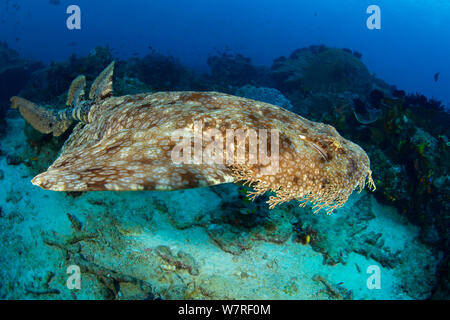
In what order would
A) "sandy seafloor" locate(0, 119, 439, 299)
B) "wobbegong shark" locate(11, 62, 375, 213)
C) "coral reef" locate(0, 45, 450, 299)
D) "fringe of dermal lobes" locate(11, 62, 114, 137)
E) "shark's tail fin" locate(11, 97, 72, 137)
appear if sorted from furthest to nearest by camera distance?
"shark's tail fin" locate(11, 97, 72, 137)
"fringe of dermal lobes" locate(11, 62, 114, 137)
"coral reef" locate(0, 45, 450, 299)
"sandy seafloor" locate(0, 119, 439, 299)
"wobbegong shark" locate(11, 62, 375, 213)

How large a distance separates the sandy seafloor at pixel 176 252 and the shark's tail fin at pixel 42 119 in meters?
1.44

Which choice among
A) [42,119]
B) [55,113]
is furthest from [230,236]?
[42,119]

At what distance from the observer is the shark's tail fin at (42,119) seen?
642 centimetres

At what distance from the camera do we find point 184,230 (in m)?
5.51

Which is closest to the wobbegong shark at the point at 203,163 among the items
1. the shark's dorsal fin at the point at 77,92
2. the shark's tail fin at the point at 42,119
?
the shark's dorsal fin at the point at 77,92

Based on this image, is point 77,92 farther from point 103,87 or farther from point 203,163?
point 203,163

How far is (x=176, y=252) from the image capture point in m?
4.95

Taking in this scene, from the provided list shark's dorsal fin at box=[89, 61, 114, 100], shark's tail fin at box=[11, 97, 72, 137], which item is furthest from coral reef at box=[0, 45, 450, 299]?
shark's dorsal fin at box=[89, 61, 114, 100]

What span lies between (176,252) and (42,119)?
522cm

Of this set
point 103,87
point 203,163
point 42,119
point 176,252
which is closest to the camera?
point 203,163

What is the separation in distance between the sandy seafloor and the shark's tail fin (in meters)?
1.44

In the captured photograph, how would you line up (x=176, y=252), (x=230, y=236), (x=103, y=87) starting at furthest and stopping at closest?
(x=103, y=87), (x=230, y=236), (x=176, y=252)

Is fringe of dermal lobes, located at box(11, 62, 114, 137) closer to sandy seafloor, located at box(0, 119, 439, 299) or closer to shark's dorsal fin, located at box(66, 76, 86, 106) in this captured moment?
shark's dorsal fin, located at box(66, 76, 86, 106)

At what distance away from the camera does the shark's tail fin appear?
6.42 meters
